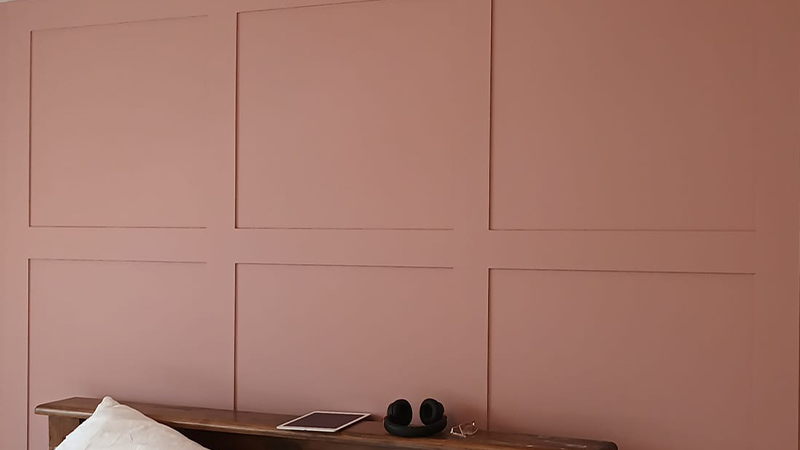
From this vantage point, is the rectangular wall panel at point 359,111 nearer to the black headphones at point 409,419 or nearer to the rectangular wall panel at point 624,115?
the rectangular wall panel at point 624,115

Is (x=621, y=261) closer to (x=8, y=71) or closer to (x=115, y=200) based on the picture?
(x=115, y=200)

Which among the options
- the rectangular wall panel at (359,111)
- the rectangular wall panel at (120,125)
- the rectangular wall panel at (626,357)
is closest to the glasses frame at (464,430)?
the rectangular wall panel at (626,357)

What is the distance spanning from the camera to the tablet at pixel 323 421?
117 inches

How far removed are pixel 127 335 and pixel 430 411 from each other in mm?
1313

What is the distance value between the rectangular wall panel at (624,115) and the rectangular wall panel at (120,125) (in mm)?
1171

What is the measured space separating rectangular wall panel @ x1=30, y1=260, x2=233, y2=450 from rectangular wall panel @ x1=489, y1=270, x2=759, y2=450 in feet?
3.50

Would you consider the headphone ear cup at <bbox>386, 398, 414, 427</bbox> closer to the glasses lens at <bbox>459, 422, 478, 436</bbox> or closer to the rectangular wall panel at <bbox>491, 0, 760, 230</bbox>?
the glasses lens at <bbox>459, 422, 478, 436</bbox>

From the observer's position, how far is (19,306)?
374cm

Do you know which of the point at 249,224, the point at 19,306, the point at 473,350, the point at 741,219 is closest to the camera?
the point at 741,219

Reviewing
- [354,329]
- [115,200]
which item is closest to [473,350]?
[354,329]

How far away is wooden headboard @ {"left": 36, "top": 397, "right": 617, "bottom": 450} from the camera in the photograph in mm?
2824

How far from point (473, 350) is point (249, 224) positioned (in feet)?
3.07

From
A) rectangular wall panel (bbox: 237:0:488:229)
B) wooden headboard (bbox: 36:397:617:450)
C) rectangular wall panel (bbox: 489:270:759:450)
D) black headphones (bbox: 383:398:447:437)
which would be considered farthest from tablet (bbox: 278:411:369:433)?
rectangular wall panel (bbox: 237:0:488:229)

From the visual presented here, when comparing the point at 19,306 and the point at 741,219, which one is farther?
the point at 19,306
